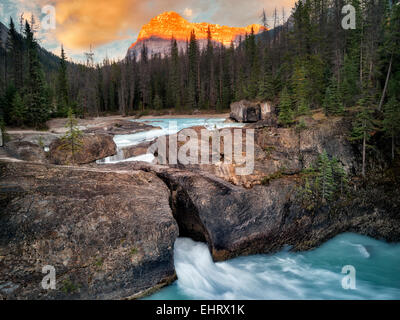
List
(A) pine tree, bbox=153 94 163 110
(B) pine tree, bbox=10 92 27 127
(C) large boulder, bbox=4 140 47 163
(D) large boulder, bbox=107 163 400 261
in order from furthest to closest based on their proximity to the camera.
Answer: (A) pine tree, bbox=153 94 163 110
(B) pine tree, bbox=10 92 27 127
(C) large boulder, bbox=4 140 47 163
(D) large boulder, bbox=107 163 400 261

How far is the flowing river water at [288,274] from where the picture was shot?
870cm

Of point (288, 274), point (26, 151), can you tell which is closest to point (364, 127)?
point (288, 274)

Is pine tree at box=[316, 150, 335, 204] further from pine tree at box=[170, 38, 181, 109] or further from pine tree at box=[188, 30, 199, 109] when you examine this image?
pine tree at box=[170, 38, 181, 109]

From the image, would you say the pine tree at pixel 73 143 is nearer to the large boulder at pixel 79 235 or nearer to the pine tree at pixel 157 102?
the large boulder at pixel 79 235

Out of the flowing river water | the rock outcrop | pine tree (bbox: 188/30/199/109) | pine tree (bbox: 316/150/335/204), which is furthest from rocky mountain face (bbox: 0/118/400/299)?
pine tree (bbox: 188/30/199/109)

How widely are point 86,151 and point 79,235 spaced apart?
30.0 feet

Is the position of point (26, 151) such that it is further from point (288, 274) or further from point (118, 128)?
point (288, 274)

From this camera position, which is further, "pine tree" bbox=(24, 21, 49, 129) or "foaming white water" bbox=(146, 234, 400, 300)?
"pine tree" bbox=(24, 21, 49, 129)

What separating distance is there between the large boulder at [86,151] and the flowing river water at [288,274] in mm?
8526

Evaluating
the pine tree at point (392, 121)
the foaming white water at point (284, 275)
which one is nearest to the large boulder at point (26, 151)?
the foaming white water at point (284, 275)

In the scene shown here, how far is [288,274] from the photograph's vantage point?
388 inches

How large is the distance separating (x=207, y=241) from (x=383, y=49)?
76.3 feet

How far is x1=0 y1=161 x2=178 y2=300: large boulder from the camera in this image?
6.27m
